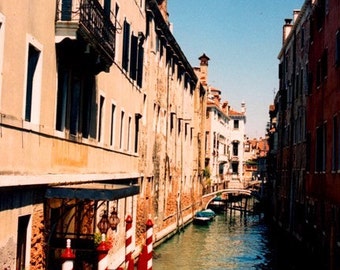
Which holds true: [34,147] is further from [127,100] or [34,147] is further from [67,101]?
[127,100]

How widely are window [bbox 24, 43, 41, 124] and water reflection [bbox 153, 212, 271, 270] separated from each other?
9858mm

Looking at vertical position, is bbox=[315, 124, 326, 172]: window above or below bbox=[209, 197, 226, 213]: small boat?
above

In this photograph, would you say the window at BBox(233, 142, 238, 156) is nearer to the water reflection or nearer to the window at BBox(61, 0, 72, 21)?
the water reflection

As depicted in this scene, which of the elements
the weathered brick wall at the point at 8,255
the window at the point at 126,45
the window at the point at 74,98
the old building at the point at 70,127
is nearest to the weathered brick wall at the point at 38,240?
the old building at the point at 70,127

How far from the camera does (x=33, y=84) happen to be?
25.5ft

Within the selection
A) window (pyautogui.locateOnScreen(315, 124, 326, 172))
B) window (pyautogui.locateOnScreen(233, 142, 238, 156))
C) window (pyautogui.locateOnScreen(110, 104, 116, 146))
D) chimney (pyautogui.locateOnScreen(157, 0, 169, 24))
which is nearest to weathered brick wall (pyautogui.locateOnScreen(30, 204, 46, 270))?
window (pyautogui.locateOnScreen(110, 104, 116, 146))

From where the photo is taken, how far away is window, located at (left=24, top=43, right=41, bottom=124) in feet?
25.1

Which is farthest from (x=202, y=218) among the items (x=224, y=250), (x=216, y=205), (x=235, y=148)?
(x=235, y=148)

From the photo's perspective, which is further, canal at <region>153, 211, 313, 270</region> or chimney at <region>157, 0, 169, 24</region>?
chimney at <region>157, 0, 169, 24</region>

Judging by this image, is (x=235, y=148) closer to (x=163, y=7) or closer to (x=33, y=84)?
(x=163, y=7)

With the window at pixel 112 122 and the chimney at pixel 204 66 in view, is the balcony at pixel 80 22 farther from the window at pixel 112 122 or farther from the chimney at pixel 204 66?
the chimney at pixel 204 66

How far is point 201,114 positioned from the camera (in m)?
36.6

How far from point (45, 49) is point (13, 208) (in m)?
2.31

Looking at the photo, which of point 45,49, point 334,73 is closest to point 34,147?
point 45,49
